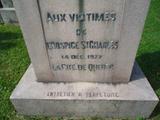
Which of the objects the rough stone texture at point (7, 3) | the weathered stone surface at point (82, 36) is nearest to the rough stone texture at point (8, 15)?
the rough stone texture at point (7, 3)

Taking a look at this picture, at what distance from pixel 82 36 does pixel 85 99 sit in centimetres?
91

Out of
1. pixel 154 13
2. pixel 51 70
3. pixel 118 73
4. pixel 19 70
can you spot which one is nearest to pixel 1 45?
pixel 19 70

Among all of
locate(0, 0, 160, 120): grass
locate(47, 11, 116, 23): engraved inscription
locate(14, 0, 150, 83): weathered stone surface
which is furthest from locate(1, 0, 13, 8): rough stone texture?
locate(47, 11, 116, 23): engraved inscription

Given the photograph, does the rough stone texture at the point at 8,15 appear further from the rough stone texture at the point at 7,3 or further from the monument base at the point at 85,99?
the monument base at the point at 85,99

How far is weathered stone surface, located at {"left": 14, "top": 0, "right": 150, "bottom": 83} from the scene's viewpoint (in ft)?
7.54

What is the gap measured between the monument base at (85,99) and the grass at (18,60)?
0.96 feet

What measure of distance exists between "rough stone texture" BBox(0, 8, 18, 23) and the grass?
21cm

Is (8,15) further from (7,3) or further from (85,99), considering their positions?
(85,99)

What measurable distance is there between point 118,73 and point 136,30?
0.77 metres

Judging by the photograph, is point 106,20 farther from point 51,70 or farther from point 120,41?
point 51,70

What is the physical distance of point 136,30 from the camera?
2.49 meters

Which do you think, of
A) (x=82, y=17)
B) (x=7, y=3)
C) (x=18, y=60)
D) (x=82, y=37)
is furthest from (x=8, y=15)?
(x=82, y=17)

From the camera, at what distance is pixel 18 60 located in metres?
4.36

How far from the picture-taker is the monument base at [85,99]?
2.85 meters
